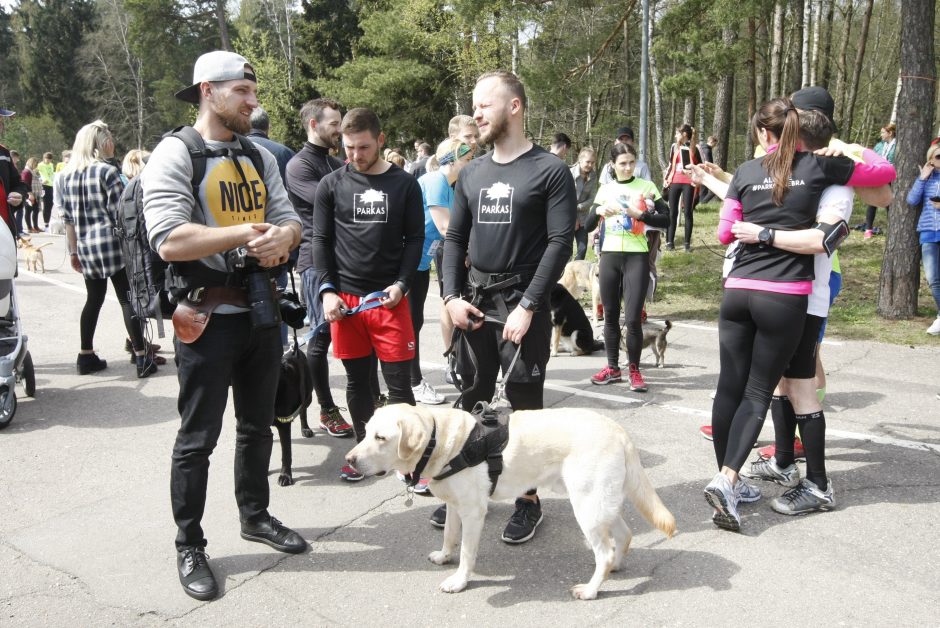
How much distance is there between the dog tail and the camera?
3.11 metres

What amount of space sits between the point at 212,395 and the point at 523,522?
5.51 feet

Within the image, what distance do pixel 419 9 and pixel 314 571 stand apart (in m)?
31.0

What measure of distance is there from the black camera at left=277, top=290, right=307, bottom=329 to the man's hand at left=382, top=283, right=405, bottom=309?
0.52 meters

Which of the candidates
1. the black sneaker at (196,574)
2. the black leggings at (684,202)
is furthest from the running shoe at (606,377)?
the black leggings at (684,202)

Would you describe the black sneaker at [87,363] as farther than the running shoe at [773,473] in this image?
Yes

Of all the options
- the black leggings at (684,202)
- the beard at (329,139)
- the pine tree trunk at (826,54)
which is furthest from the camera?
the pine tree trunk at (826,54)

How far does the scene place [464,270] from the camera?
3855 millimetres

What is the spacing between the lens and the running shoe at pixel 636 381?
20.0ft

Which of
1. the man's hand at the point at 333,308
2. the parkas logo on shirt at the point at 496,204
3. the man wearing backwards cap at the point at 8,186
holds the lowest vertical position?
the man's hand at the point at 333,308

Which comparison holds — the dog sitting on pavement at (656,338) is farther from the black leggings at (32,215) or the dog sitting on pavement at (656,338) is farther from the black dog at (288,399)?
the black leggings at (32,215)

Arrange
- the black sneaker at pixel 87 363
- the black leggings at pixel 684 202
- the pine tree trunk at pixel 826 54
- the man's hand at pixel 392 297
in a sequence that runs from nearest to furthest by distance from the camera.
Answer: the man's hand at pixel 392 297 < the black sneaker at pixel 87 363 < the black leggings at pixel 684 202 < the pine tree trunk at pixel 826 54

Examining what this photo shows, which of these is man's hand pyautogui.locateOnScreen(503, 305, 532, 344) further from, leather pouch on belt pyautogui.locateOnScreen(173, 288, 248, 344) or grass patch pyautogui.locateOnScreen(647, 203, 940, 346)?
grass patch pyautogui.locateOnScreen(647, 203, 940, 346)

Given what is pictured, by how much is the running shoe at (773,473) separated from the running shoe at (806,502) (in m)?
0.23

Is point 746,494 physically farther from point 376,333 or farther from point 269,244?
point 269,244
